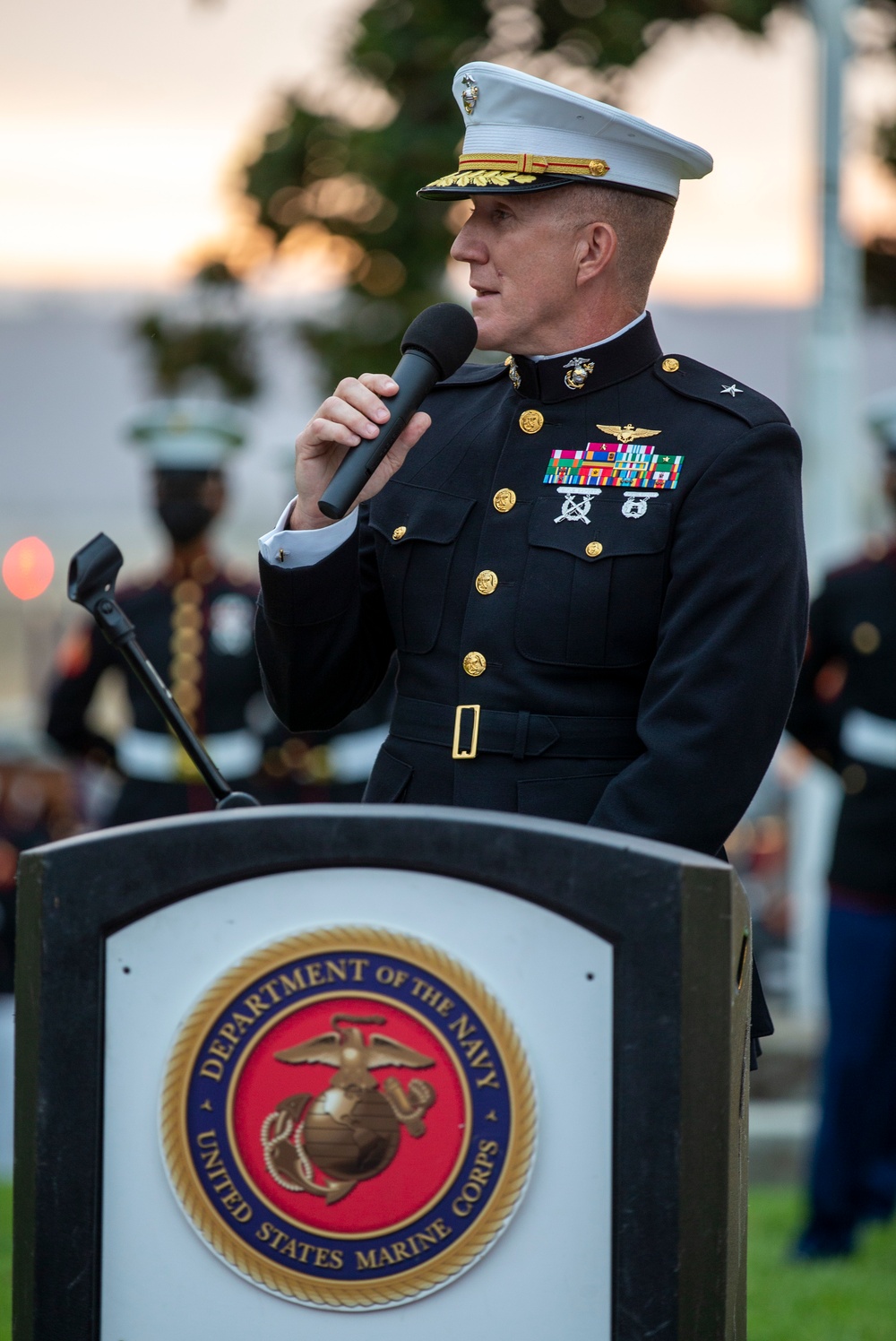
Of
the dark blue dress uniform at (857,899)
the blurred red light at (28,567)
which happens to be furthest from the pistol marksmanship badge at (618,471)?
the blurred red light at (28,567)

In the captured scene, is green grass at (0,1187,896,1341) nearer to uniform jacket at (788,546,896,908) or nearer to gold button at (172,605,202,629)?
uniform jacket at (788,546,896,908)

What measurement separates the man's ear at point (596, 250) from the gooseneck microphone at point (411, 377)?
5.5 inches

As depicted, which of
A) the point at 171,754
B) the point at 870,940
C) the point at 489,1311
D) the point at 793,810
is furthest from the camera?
the point at 793,810

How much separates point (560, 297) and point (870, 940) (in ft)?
9.78

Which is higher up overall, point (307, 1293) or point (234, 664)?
point (234, 664)

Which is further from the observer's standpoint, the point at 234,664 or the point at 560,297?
the point at 234,664

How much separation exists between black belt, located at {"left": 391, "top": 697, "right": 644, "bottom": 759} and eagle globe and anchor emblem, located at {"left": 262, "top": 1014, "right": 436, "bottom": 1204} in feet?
1.80

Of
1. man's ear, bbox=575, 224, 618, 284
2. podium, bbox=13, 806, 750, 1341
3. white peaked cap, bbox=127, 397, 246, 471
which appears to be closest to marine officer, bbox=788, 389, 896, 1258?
white peaked cap, bbox=127, 397, 246, 471

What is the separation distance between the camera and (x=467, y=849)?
170 centimetres

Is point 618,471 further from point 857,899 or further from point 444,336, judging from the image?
point 857,899

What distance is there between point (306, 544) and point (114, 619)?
0.24 m

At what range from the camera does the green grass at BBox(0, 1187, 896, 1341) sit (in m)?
4.09

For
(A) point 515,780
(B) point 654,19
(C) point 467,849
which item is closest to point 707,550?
(A) point 515,780

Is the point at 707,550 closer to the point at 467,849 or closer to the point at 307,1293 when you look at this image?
the point at 467,849
